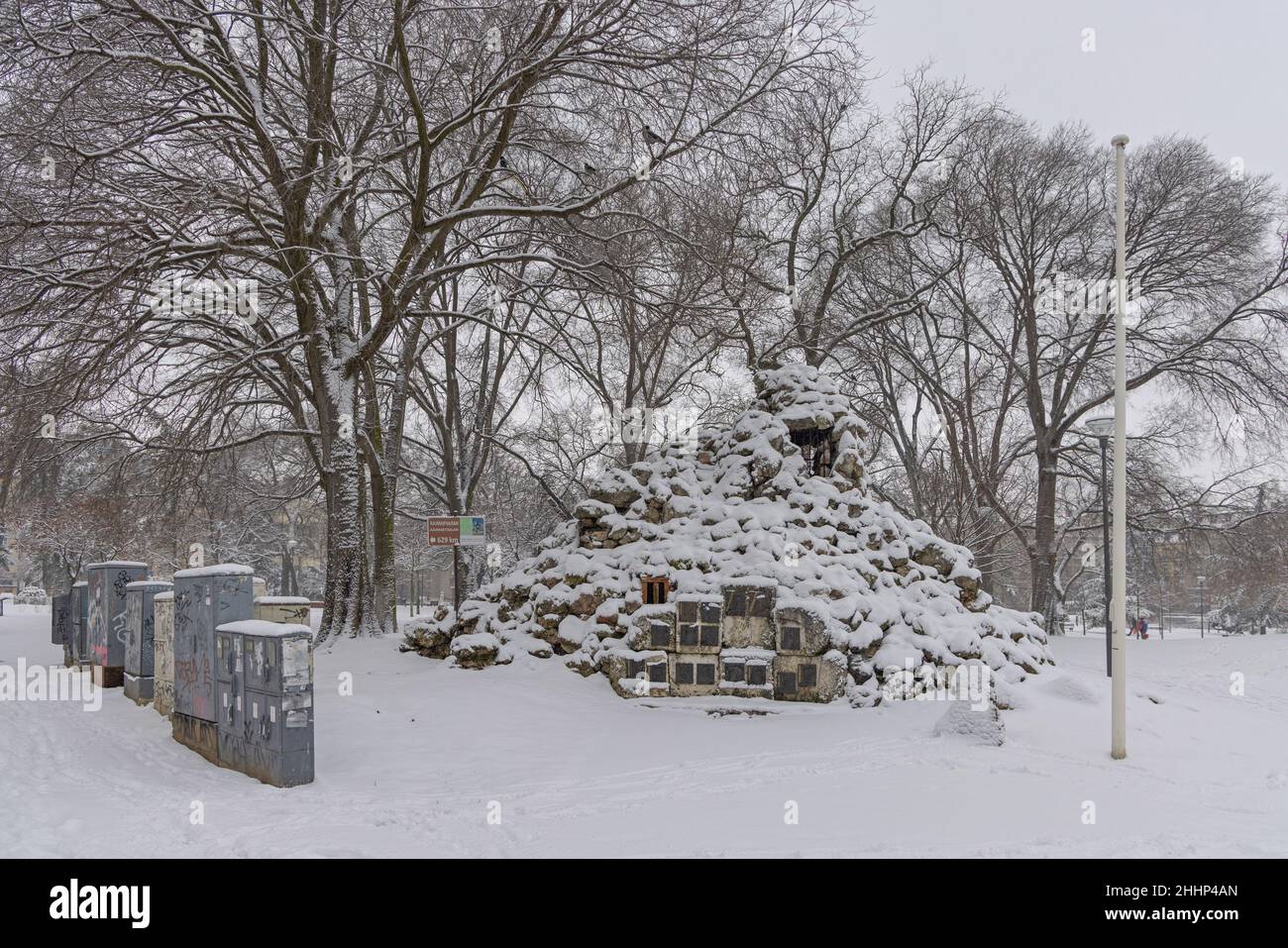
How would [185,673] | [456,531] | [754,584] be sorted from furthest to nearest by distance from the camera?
[456,531]
[754,584]
[185,673]

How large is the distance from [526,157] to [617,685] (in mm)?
13282

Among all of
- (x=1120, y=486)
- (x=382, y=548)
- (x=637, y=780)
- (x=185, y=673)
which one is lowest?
(x=637, y=780)

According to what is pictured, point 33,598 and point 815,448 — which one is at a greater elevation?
point 815,448

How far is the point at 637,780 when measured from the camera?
8.02 m

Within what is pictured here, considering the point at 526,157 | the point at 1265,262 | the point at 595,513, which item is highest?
the point at 526,157

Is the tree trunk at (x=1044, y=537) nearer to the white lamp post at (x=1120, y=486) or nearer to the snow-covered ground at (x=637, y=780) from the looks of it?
the snow-covered ground at (x=637, y=780)

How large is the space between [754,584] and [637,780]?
4162mm

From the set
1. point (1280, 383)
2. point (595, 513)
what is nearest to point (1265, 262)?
point (1280, 383)

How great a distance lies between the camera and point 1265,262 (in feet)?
73.4

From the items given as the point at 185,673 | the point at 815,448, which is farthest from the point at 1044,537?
the point at 185,673

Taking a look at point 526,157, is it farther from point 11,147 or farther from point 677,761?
point 677,761

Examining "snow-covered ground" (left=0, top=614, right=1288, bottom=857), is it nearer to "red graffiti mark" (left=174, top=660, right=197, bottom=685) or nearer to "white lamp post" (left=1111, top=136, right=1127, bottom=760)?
"white lamp post" (left=1111, top=136, right=1127, bottom=760)

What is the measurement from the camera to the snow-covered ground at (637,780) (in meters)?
5.94

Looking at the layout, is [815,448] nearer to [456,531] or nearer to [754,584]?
[754,584]
